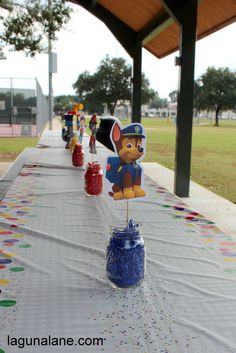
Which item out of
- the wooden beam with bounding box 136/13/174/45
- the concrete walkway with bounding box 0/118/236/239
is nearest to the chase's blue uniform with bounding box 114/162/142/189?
the concrete walkway with bounding box 0/118/236/239

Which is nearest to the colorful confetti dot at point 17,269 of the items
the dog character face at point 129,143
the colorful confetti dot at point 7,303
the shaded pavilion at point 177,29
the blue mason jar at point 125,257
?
the colorful confetti dot at point 7,303

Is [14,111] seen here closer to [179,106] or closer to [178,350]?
[179,106]

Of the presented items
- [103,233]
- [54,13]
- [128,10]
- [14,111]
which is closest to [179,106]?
[128,10]

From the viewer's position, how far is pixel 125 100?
1895 cm

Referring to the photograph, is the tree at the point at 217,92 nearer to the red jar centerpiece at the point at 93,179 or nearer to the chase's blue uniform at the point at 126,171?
the red jar centerpiece at the point at 93,179

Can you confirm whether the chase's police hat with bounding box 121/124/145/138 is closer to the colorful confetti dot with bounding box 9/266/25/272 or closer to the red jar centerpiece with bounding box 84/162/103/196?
the colorful confetti dot with bounding box 9/266/25/272

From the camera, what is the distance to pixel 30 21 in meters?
8.30

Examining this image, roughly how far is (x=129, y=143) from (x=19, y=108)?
17.0 m

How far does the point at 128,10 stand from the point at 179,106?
2.50 metres

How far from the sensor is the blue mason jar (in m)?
1.60

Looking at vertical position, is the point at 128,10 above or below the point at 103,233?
above

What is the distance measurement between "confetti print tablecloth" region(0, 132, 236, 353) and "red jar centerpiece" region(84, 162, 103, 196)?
275mm

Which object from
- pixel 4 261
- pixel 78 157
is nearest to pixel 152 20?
pixel 78 157

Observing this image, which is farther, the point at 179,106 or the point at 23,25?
the point at 23,25
